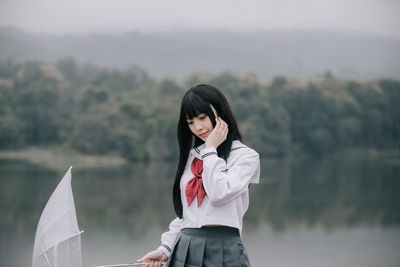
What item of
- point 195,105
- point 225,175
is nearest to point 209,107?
point 195,105

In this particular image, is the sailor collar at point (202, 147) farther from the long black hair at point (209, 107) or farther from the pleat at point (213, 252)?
the pleat at point (213, 252)

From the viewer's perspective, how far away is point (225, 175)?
104cm

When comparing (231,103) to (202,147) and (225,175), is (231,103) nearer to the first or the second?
(202,147)

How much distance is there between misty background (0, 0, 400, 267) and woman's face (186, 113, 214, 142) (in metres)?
4.50

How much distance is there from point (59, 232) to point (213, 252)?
344mm

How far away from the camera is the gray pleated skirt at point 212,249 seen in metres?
1.08

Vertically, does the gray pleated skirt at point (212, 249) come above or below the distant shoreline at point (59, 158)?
below

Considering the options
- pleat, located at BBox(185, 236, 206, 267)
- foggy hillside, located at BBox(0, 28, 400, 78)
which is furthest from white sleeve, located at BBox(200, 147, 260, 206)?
foggy hillside, located at BBox(0, 28, 400, 78)

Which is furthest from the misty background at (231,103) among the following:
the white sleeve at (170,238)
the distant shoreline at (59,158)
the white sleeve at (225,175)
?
the white sleeve at (225,175)

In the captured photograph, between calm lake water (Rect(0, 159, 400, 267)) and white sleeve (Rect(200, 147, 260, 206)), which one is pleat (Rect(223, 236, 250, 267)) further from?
calm lake water (Rect(0, 159, 400, 267))

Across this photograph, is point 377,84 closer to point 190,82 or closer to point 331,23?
point 331,23

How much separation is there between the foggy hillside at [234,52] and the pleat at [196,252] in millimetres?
15712

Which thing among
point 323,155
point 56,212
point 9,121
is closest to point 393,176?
point 323,155

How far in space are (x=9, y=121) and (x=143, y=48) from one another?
23.6 ft
